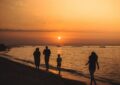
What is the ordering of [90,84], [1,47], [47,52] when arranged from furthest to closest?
[1,47] → [47,52] → [90,84]

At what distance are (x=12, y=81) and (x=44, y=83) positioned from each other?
192cm

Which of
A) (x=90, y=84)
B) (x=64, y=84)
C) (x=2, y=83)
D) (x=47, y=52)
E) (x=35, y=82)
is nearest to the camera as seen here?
(x=2, y=83)

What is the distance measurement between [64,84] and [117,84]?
6934 mm

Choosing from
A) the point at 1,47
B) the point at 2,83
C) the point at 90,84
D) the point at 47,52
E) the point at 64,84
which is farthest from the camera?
the point at 1,47

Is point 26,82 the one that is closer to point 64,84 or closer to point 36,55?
point 64,84

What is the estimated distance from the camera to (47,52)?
20.7 metres

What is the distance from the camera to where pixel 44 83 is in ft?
49.2

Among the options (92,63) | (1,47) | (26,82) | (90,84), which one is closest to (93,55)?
(92,63)

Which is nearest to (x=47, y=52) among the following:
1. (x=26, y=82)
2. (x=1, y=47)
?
(x=26, y=82)

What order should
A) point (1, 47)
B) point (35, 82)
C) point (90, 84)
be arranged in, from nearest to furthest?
point (35, 82), point (90, 84), point (1, 47)

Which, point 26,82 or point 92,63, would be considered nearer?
point 26,82

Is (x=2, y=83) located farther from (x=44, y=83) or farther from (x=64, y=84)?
(x=64, y=84)

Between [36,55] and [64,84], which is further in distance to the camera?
[36,55]

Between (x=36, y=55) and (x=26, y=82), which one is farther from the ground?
(x=36, y=55)
